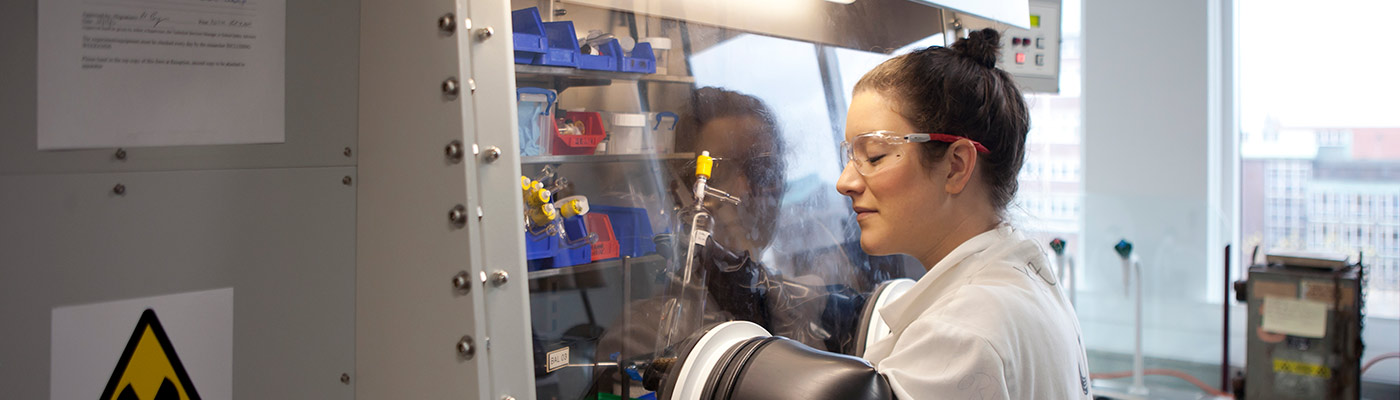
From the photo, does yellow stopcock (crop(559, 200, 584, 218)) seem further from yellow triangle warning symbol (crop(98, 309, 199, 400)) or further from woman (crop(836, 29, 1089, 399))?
yellow triangle warning symbol (crop(98, 309, 199, 400))

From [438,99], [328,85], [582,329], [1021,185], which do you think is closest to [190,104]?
[328,85]

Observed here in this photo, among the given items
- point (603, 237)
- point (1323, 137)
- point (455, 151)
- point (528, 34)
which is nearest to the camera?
point (455, 151)

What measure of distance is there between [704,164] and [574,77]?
0.25 metres

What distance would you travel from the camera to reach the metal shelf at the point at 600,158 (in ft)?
4.10

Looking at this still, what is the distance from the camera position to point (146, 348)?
3.48ft

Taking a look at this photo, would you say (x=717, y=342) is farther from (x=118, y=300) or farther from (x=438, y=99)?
(x=118, y=300)

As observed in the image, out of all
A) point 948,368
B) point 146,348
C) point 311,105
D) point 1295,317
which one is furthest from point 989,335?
point 1295,317

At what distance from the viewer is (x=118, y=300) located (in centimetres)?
103

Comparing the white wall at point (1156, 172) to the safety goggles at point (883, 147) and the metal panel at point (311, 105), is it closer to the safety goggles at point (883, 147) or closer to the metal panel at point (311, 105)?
the safety goggles at point (883, 147)

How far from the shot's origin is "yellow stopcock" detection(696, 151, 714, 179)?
140cm

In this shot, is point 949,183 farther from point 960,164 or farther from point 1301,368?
point 1301,368

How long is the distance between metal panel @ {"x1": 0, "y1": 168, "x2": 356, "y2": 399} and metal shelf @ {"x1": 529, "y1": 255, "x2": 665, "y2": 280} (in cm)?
25

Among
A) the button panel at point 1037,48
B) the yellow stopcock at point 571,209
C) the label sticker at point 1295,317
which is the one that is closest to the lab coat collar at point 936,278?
the yellow stopcock at point 571,209

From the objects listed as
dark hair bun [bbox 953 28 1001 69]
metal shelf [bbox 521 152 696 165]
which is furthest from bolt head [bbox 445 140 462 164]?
dark hair bun [bbox 953 28 1001 69]
